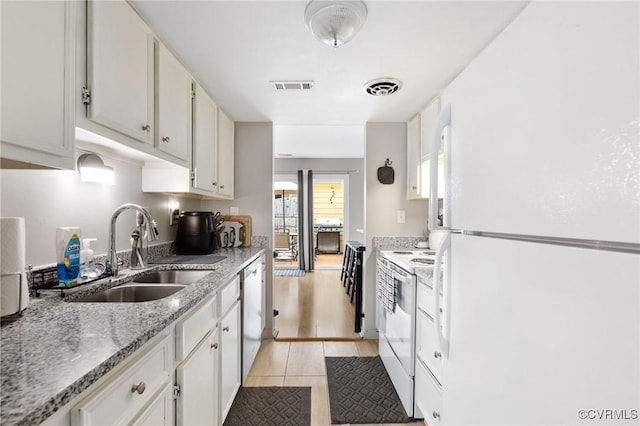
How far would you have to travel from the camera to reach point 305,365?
2316 mm

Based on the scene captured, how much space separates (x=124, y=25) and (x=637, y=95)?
168 centimetres

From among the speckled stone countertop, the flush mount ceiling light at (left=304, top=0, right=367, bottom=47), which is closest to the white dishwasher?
the speckled stone countertop

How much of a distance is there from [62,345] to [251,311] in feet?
4.99

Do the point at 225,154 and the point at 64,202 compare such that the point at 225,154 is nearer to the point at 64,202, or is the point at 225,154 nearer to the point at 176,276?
the point at 176,276

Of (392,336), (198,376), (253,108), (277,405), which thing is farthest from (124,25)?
(392,336)

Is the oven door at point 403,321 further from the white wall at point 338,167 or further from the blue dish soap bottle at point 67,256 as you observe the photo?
the white wall at point 338,167

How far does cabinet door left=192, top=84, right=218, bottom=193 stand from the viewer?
6.47 ft

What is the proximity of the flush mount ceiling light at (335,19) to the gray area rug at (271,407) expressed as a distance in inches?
86.0

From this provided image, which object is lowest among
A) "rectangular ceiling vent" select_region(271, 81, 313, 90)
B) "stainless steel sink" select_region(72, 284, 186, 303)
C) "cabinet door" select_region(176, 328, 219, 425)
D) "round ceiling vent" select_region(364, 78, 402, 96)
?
"cabinet door" select_region(176, 328, 219, 425)

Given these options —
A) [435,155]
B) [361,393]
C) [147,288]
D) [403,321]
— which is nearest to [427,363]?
[403,321]

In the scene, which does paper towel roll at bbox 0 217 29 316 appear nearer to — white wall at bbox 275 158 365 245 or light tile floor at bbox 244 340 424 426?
light tile floor at bbox 244 340 424 426

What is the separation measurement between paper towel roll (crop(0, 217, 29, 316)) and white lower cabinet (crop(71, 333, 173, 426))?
→ 44 centimetres

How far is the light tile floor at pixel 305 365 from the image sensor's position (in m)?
1.88

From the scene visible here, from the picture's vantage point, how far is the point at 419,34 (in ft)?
4.76
